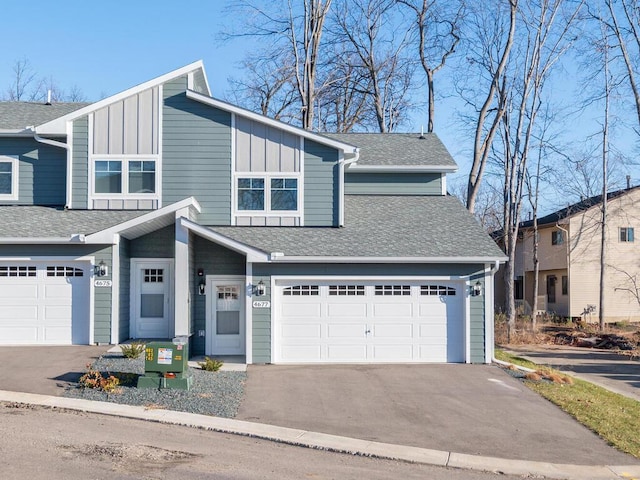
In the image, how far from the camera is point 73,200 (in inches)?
750

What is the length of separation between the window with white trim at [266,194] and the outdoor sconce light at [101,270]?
3.82m

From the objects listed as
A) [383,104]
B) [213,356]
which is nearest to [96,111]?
[213,356]

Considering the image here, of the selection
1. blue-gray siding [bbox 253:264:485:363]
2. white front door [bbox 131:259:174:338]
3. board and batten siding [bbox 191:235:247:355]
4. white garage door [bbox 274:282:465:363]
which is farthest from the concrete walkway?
white front door [bbox 131:259:174:338]

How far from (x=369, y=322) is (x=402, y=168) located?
5.71 metres

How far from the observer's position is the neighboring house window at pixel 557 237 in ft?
128

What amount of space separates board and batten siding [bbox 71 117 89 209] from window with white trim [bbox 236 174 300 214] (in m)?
4.13

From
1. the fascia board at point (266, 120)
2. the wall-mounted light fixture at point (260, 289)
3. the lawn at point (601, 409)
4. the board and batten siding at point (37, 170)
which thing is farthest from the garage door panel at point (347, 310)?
the board and batten siding at point (37, 170)

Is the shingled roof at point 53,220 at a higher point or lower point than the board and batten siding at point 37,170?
lower

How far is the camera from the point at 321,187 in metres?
19.3

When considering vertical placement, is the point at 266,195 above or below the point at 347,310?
above

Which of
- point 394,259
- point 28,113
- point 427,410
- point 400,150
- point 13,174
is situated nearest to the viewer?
point 427,410

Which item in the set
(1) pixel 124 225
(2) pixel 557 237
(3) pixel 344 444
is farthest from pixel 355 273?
(2) pixel 557 237

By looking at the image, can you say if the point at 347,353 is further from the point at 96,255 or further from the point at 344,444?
the point at 344,444

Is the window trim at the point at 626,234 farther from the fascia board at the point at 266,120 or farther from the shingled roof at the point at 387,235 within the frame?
the fascia board at the point at 266,120
